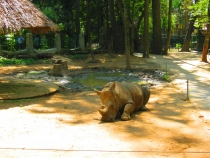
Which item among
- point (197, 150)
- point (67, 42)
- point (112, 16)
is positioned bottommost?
point (197, 150)

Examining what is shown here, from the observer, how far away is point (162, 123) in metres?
6.96

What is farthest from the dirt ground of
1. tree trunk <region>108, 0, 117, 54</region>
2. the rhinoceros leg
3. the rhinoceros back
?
tree trunk <region>108, 0, 117, 54</region>

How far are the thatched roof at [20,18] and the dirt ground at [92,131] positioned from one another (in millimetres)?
2198

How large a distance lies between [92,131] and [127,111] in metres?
Answer: 1.25

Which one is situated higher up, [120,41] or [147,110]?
[120,41]

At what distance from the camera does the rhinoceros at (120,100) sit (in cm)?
703

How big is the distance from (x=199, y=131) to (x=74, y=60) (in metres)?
15.6

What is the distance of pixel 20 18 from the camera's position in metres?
9.94

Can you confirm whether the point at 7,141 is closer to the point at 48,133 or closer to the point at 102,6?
the point at 48,133

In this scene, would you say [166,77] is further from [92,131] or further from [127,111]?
[92,131]

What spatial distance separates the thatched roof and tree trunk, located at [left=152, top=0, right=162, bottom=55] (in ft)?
51.0

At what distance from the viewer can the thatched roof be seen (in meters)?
9.54

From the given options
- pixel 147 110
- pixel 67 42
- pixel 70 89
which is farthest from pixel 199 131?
pixel 67 42

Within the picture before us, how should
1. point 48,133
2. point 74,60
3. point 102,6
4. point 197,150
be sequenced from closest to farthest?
point 197,150 → point 48,133 → point 74,60 → point 102,6
